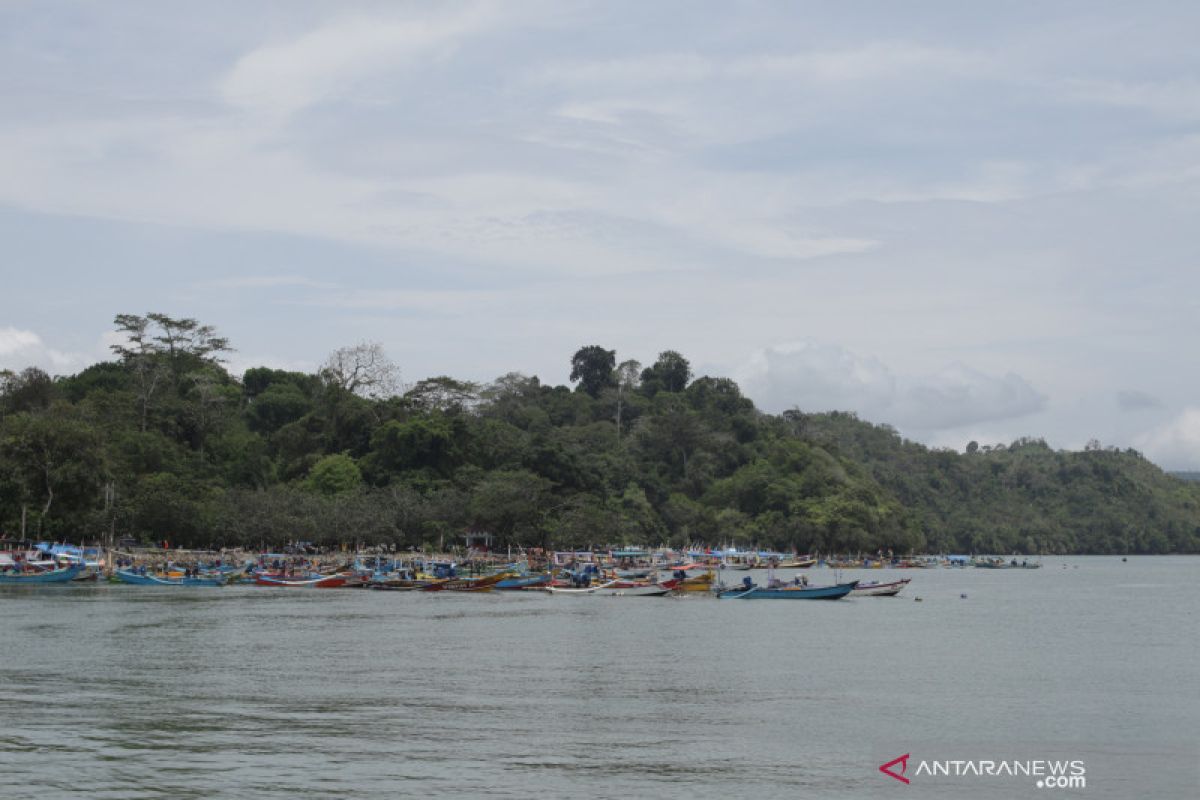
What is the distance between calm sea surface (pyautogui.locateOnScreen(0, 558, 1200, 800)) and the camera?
20516mm

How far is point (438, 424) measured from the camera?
111312 millimetres

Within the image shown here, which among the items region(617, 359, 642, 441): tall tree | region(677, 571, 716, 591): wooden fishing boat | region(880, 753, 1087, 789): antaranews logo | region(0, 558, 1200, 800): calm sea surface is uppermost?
region(617, 359, 642, 441): tall tree

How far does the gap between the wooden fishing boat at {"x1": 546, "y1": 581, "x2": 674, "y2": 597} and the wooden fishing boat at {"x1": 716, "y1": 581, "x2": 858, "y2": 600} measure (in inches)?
167

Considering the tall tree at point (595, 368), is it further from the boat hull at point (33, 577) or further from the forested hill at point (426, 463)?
the boat hull at point (33, 577)

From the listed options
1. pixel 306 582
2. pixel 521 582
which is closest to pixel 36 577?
pixel 306 582

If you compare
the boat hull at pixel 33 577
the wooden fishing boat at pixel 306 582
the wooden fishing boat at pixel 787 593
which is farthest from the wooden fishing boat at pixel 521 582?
the boat hull at pixel 33 577

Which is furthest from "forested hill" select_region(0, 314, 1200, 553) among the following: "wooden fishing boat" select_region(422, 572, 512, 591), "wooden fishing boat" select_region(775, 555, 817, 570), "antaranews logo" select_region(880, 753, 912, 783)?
"antaranews logo" select_region(880, 753, 912, 783)

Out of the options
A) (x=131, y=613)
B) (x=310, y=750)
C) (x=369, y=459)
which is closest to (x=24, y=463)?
(x=131, y=613)

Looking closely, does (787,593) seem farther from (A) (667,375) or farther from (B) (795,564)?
(A) (667,375)

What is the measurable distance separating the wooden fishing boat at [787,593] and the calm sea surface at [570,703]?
31.0ft

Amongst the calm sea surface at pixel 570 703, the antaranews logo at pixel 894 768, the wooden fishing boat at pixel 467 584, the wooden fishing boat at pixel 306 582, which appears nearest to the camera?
the calm sea surface at pixel 570 703

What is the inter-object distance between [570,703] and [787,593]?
Answer: 123 feet

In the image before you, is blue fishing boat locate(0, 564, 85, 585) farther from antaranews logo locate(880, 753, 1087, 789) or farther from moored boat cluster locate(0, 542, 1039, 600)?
antaranews logo locate(880, 753, 1087, 789)

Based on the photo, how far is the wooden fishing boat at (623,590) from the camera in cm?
6875
